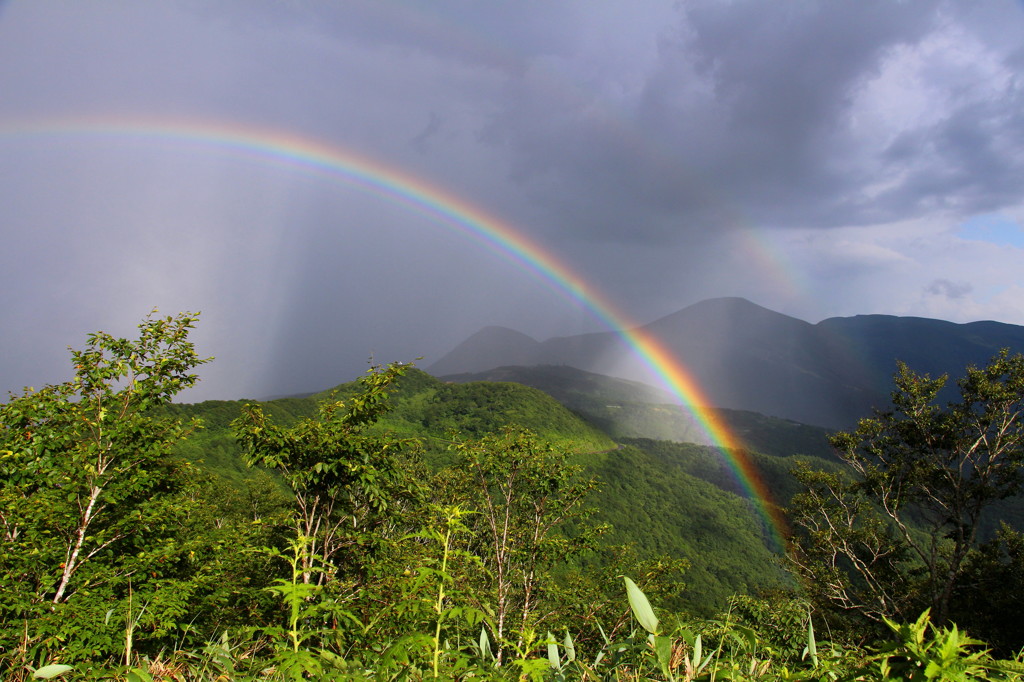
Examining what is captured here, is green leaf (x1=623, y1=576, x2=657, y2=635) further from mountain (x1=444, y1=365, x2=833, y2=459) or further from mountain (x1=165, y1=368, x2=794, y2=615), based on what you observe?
mountain (x1=444, y1=365, x2=833, y2=459)

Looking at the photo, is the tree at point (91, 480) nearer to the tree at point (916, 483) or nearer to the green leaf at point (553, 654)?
the green leaf at point (553, 654)

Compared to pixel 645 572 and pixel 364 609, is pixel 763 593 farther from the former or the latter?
pixel 364 609

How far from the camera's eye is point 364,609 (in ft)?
15.2

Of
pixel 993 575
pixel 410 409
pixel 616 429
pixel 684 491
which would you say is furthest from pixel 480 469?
pixel 616 429

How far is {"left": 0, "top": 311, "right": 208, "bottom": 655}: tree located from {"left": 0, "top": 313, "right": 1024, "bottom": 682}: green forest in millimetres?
27

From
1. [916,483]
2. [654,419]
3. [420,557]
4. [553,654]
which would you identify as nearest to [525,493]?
[420,557]

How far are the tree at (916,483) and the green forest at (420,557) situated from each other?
7cm

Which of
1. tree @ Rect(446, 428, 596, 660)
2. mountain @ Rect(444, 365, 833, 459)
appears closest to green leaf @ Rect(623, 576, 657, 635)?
tree @ Rect(446, 428, 596, 660)

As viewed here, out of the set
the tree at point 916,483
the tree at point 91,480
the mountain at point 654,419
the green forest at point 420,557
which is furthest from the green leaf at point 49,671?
the mountain at point 654,419

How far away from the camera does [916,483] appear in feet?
44.4

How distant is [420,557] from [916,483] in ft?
48.1

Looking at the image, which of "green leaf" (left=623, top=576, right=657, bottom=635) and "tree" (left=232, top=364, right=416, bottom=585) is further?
"tree" (left=232, top=364, right=416, bottom=585)

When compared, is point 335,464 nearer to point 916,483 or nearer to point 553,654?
point 553,654

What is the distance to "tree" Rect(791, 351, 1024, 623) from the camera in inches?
495
